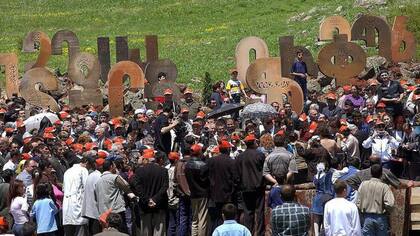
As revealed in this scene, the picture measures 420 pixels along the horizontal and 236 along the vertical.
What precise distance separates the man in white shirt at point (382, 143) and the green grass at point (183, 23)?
21.2 m

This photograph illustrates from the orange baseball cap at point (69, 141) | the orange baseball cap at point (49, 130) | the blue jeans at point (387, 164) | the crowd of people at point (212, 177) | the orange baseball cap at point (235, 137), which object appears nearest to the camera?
the crowd of people at point (212, 177)

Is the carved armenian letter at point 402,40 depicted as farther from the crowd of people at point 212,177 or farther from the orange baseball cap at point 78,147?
the orange baseball cap at point 78,147

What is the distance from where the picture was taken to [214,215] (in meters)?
23.7

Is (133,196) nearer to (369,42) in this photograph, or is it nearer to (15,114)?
(15,114)

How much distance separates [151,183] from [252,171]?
1759 millimetres

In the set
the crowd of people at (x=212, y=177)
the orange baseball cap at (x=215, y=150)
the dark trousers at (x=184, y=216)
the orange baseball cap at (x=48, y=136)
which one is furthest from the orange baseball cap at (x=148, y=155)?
the orange baseball cap at (x=48, y=136)

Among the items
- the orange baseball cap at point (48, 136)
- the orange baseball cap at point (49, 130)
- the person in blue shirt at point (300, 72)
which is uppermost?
the person in blue shirt at point (300, 72)

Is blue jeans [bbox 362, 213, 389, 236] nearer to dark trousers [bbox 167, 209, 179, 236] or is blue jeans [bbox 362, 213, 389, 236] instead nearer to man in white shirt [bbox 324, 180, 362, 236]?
man in white shirt [bbox 324, 180, 362, 236]

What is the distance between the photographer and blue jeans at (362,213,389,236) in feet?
70.6

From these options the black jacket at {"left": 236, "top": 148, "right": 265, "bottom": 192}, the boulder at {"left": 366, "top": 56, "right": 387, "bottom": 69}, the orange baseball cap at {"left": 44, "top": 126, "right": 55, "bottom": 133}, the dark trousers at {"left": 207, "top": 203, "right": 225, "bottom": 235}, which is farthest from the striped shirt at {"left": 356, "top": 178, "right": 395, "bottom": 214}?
the boulder at {"left": 366, "top": 56, "right": 387, "bottom": 69}

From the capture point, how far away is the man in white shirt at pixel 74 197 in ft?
77.5

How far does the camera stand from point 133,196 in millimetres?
23406

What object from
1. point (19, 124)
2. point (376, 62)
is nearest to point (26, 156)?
point (19, 124)

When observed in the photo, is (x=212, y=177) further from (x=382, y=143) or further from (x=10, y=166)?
(x=10, y=166)
